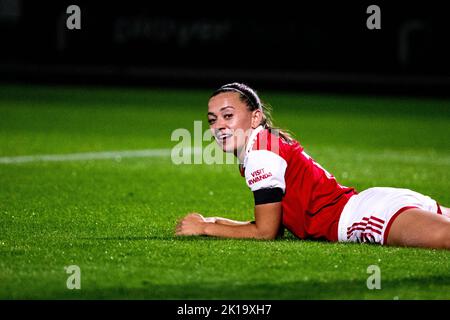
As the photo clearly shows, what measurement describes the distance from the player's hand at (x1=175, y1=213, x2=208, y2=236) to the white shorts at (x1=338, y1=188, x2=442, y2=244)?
95 centimetres

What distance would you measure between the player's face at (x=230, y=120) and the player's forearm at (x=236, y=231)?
0.51 m

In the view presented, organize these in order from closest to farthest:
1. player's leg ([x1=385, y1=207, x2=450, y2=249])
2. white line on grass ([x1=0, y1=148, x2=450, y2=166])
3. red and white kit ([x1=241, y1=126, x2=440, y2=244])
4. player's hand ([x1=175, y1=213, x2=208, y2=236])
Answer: player's leg ([x1=385, y1=207, x2=450, y2=249]) → red and white kit ([x1=241, y1=126, x2=440, y2=244]) → player's hand ([x1=175, y1=213, x2=208, y2=236]) → white line on grass ([x1=0, y1=148, x2=450, y2=166])

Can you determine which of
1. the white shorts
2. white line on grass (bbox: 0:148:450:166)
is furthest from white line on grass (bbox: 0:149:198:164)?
the white shorts

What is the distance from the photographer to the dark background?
80.4ft

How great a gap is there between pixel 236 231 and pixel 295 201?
1.54 feet

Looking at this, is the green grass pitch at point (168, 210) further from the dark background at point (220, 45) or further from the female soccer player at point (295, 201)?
the dark background at point (220, 45)

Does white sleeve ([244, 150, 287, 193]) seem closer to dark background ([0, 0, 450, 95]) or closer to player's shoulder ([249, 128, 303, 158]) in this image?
player's shoulder ([249, 128, 303, 158])

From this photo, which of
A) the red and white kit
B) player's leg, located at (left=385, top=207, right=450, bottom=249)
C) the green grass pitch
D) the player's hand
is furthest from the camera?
the player's hand

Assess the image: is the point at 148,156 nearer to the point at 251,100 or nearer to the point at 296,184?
the point at 251,100

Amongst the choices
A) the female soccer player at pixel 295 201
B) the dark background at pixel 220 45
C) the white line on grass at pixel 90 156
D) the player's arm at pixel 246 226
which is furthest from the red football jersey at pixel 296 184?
the dark background at pixel 220 45

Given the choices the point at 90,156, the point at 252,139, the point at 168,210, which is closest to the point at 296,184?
the point at 252,139

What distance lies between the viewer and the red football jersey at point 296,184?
614 centimetres
